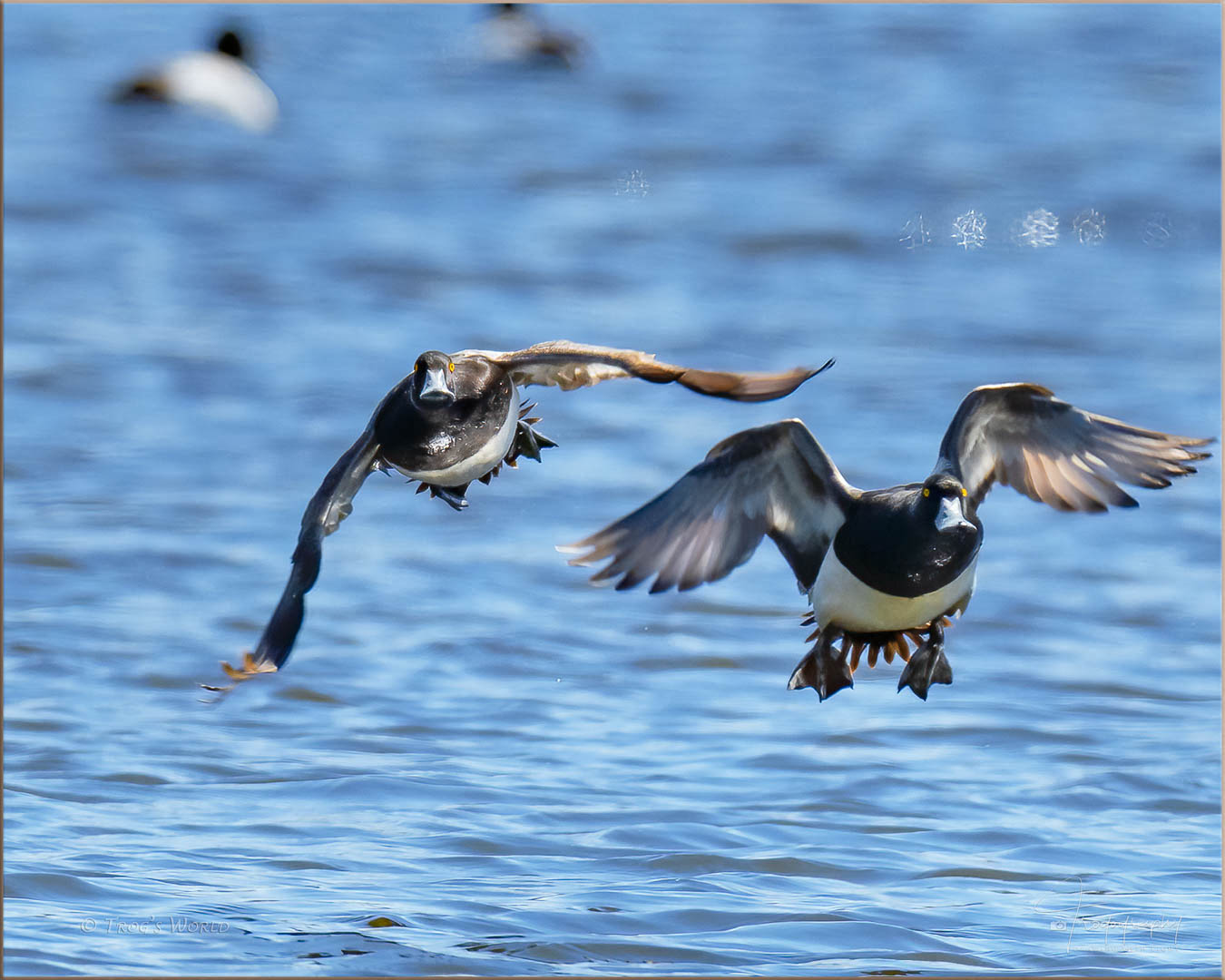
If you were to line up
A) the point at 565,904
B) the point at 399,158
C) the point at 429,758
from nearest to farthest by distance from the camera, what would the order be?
the point at 565,904 → the point at 429,758 → the point at 399,158

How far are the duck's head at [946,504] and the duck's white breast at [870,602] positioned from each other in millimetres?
246

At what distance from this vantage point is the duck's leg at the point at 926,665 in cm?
537

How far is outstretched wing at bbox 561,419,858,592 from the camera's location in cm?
493

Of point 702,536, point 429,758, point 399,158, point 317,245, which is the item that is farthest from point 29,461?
point 702,536

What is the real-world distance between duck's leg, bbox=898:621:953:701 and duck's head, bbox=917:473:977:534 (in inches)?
24.7

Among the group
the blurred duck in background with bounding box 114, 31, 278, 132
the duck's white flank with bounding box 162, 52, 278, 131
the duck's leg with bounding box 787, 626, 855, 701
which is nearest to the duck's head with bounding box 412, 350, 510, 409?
the duck's leg with bounding box 787, 626, 855, 701

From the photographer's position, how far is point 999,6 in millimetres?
21453

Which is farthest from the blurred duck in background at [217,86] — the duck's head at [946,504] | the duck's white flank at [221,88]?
the duck's head at [946,504]

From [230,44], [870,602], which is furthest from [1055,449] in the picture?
[230,44]

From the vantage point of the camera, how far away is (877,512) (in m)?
5.04

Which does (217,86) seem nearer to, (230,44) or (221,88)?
(221,88)

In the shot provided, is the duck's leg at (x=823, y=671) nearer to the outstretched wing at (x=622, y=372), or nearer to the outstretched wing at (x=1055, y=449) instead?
the outstretched wing at (x=1055, y=449)

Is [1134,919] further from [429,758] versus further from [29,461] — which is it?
[29,461]

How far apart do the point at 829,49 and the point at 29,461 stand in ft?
39.6
